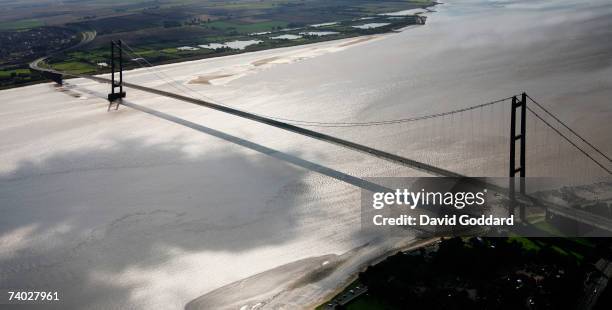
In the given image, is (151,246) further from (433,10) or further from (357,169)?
(433,10)

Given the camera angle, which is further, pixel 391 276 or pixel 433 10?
pixel 433 10

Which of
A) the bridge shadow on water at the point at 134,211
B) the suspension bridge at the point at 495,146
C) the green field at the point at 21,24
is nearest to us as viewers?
the bridge shadow on water at the point at 134,211

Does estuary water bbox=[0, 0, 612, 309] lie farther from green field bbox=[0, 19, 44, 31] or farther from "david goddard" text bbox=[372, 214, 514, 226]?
green field bbox=[0, 19, 44, 31]

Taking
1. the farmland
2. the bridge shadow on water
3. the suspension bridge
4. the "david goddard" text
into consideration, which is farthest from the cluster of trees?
the farmland

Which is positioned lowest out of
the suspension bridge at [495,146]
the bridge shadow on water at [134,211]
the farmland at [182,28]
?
the bridge shadow on water at [134,211]

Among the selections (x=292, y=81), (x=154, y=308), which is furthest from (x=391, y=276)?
(x=292, y=81)

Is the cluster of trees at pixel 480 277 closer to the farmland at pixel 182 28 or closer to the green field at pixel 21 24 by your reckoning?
the farmland at pixel 182 28

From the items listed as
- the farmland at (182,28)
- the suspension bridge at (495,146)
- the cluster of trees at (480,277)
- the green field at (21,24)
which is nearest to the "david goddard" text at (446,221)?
the suspension bridge at (495,146)

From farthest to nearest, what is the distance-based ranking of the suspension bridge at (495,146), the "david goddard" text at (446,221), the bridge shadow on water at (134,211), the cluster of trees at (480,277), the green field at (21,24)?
the green field at (21,24), the suspension bridge at (495,146), the "david goddard" text at (446,221), the bridge shadow on water at (134,211), the cluster of trees at (480,277)
